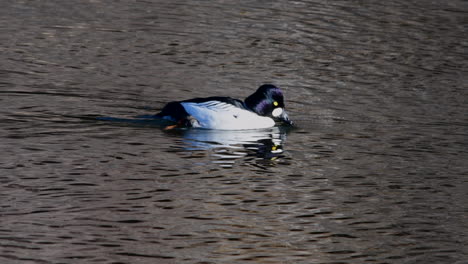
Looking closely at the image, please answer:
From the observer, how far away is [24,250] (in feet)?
25.4

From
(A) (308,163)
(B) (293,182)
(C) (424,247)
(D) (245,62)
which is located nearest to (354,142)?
(A) (308,163)

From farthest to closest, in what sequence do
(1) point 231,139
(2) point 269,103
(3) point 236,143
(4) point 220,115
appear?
(2) point 269,103, (4) point 220,115, (1) point 231,139, (3) point 236,143

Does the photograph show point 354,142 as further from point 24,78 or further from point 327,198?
point 24,78

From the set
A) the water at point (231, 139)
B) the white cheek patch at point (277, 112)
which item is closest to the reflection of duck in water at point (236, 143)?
the water at point (231, 139)

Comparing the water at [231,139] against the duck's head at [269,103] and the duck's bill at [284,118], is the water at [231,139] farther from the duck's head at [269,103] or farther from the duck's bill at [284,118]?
the duck's head at [269,103]

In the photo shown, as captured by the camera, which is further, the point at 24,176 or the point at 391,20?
the point at 391,20

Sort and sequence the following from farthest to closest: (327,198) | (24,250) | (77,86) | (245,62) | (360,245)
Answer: (245,62) → (77,86) → (327,198) → (360,245) → (24,250)

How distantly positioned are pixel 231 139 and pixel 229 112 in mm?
451

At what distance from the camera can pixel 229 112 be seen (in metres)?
12.5

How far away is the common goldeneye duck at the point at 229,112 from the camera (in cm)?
1245

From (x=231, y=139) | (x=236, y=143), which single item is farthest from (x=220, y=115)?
(x=236, y=143)

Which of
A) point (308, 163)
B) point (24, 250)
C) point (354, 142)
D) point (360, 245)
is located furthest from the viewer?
point (354, 142)

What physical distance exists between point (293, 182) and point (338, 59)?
25.2 feet

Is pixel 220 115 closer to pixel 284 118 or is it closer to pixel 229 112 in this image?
pixel 229 112
